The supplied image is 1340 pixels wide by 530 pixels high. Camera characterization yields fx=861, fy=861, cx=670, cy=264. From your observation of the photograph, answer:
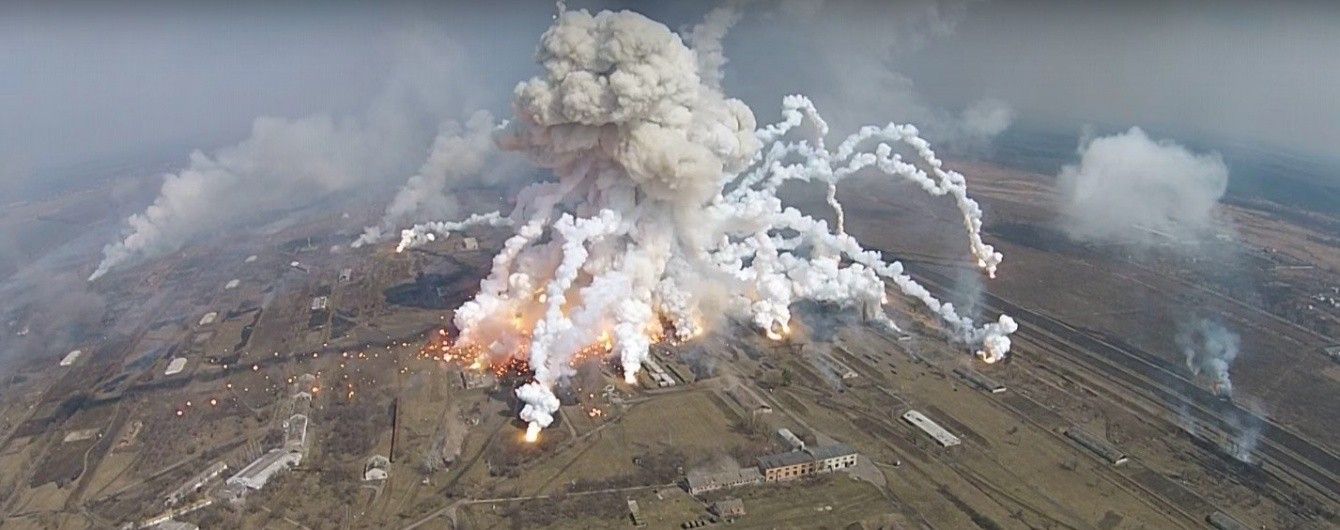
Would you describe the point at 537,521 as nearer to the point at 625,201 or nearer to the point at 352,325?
the point at 625,201

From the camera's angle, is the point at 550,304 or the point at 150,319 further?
the point at 150,319

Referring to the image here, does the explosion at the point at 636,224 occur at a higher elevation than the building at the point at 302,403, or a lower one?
higher

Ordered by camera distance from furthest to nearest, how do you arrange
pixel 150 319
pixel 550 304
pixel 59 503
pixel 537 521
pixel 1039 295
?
1. pixel 1039 295
2. pixel 150 319
3. pixel 550 304
4. pixel 59 503
5. pixel 537 521

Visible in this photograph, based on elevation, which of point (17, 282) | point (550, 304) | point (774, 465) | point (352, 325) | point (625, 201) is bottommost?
point (17, 282)

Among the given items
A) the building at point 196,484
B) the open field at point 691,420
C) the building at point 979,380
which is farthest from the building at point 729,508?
the building at point 196,484

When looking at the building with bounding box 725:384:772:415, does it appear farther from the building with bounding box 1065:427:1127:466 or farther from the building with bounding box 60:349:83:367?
the building with bounding box 60:349:83:367

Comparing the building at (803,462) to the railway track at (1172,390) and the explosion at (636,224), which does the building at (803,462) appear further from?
the railway track at (1172,390)

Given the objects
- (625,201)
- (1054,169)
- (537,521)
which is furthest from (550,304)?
(1054,169)

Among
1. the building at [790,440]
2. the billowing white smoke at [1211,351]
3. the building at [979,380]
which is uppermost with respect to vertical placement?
the billowing white smoke at [1211,351]

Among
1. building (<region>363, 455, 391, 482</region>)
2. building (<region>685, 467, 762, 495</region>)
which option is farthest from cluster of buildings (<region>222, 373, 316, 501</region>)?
building (<region>685, 467, 762, 495</region>)
